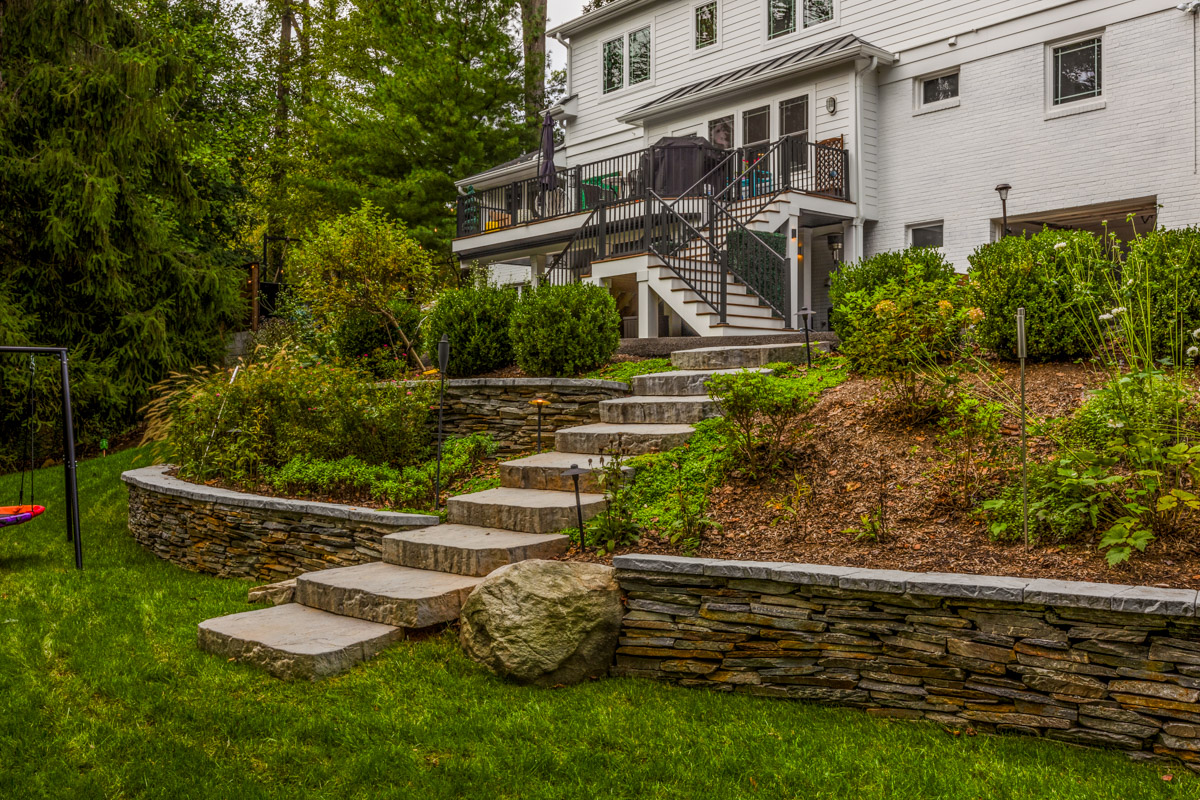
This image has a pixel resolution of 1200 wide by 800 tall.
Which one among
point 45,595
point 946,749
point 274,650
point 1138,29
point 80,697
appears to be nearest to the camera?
point 946,749

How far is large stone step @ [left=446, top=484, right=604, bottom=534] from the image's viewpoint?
17.5 ft

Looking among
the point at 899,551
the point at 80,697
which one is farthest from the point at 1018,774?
the point at 80,697

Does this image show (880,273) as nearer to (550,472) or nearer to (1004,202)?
(550,472)

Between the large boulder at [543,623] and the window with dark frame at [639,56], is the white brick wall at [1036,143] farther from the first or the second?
the large boulder at [543,623]

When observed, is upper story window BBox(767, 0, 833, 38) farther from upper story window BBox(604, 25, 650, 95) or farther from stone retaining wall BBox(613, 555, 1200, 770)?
stone retaining wall BBox(613, 555, 1200, 770)

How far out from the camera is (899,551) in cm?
424

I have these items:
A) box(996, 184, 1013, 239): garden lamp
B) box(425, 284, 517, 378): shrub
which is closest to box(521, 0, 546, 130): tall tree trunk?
box(996, 184, 1013, 239): garden lamp

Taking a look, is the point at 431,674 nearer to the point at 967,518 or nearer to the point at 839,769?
the point at 839,769

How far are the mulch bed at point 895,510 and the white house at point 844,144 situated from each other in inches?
203

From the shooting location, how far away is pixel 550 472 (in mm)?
6031

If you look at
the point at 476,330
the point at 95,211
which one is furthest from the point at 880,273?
the point at 95,211

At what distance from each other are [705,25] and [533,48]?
8.15 m

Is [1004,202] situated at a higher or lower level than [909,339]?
higher

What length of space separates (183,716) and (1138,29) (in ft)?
42.6
